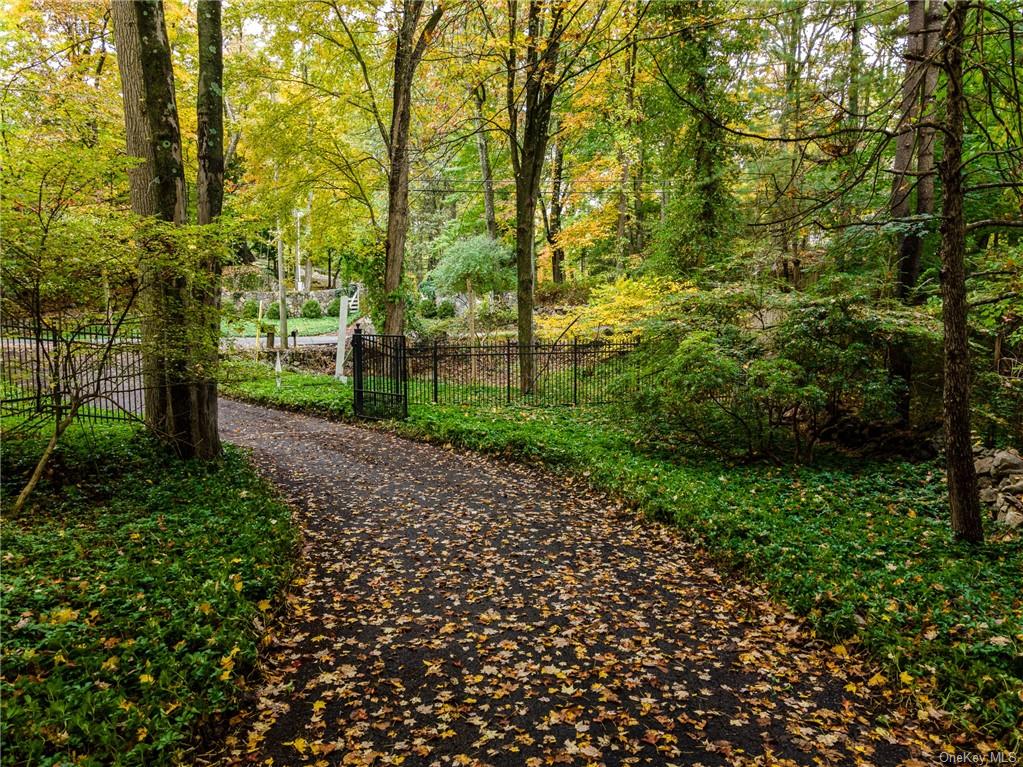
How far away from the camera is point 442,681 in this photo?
3418mm

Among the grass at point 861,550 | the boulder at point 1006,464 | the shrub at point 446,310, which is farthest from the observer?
the shrub at point 446,310

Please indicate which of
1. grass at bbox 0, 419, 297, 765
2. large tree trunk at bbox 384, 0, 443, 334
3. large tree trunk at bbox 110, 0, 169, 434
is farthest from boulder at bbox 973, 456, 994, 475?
large tree trunk at bbox 384, 0, 443, 334

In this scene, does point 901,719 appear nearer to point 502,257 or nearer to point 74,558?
point 74,558

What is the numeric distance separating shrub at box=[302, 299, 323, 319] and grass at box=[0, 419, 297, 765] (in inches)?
960

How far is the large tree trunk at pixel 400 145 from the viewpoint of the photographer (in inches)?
483

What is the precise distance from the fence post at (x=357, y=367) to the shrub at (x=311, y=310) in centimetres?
1924

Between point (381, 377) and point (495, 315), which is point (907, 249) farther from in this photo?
point (495, 315)

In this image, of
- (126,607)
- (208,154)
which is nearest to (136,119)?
(208,154)

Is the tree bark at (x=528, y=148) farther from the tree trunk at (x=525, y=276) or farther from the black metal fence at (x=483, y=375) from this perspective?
the black metal fence at (x=483, y=375)

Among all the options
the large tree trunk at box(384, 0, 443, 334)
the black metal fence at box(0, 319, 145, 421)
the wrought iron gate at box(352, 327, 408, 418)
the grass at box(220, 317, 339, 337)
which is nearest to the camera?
the black metal fence at box(0, 319, 145, 421)

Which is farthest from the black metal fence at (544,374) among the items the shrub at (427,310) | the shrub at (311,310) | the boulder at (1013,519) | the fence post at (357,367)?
the shrub at (311,310)

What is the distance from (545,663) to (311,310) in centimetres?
2839

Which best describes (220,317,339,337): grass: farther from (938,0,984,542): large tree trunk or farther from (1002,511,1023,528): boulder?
(1002,511,1023,528): boulder

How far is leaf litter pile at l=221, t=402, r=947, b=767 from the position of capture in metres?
2.88
